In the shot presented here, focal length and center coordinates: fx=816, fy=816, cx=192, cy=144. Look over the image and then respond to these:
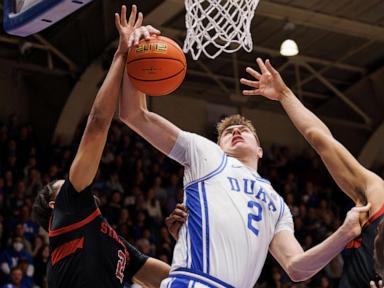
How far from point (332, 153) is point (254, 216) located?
538 mm

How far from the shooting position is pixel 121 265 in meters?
4.44

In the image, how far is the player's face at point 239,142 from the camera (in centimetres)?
479

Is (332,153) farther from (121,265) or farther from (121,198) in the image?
(121,198)

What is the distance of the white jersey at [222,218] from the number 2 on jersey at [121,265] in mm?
283

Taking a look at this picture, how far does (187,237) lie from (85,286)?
595 millimetres

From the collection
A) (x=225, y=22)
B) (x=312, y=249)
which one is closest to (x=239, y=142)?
(x=312, y=249)

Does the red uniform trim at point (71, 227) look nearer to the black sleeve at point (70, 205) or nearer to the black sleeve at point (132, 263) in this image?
the black sleeve at point (70, 205)

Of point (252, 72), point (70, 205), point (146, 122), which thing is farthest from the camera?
point (252, 72)

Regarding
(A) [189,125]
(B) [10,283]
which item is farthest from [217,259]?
(A) [189,125]

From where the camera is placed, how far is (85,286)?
4.22 m

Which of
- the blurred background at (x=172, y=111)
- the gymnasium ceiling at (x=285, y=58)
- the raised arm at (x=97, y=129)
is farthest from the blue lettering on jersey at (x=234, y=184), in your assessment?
the gymnasium ceiling at (x=285, y=58)

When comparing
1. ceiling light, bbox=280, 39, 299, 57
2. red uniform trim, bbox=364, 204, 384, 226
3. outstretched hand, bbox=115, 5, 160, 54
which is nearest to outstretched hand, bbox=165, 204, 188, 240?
outstretched hand, bbox=115, 5, 160, 54

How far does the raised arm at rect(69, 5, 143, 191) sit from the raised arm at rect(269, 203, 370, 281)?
113 centimetres

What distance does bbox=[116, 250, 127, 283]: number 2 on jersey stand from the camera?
14.4ft
